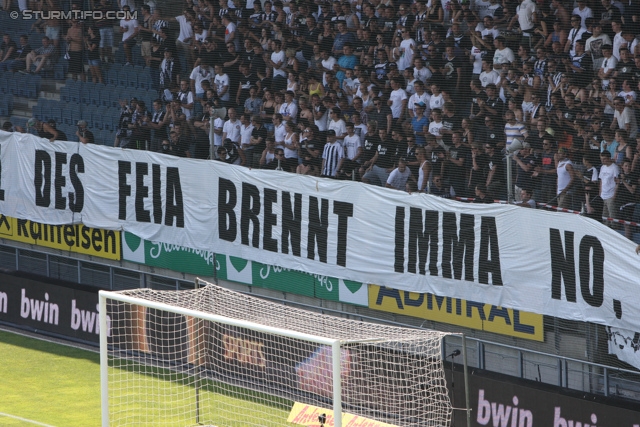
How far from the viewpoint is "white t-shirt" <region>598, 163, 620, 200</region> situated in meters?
13.6

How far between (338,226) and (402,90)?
7.59ft

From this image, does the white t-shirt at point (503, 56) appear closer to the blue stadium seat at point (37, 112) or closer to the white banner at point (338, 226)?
the white banner at point (338, 226)

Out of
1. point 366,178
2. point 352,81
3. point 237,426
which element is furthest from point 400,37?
point 237,426

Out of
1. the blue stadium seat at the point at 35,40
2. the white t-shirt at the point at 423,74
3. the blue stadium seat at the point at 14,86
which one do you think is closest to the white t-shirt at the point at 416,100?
the white t-shirt at the point at 423,74

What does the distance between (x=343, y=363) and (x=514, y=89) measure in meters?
4.40

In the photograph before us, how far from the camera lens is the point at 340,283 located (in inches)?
648

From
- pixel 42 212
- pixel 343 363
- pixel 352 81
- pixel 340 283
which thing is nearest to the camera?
pixel 343 363

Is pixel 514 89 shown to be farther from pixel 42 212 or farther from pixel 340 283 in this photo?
pixel 42 212

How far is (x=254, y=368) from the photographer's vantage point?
14.9 metres

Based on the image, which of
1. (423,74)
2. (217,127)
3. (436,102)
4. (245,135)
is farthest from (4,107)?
(436,102)

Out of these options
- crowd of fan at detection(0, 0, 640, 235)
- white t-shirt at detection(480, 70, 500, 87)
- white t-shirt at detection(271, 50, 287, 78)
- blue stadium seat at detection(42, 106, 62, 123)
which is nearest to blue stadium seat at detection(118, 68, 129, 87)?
crowd of fan at detection(0, 0, 640, 235)

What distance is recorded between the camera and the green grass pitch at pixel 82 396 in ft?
48.3

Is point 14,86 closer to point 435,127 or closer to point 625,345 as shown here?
point 435,127

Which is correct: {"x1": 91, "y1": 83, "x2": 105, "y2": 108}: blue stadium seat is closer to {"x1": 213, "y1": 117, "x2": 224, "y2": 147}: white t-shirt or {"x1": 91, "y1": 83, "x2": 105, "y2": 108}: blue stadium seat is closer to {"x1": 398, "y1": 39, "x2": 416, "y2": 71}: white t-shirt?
{"x1": 213, "y1": 117, "x2": 224, "y2": 147}: white t-shirt
